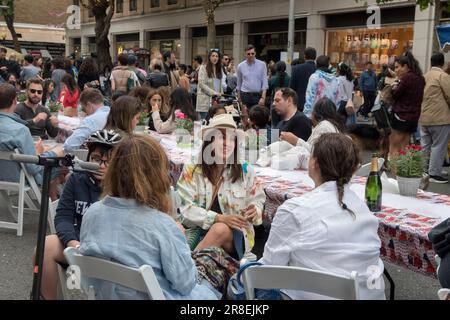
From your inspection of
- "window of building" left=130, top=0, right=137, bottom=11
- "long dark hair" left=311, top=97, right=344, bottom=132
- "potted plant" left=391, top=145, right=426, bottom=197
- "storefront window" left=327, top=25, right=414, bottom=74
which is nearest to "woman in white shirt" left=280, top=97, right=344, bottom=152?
"long dark hair" left=311, top=97, right=344, bottom=132

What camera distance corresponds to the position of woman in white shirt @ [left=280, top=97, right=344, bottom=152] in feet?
15.8

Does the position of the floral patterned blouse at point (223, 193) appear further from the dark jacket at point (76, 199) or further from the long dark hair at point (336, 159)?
the long dark hair at point (336, 159)

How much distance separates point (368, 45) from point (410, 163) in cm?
1683

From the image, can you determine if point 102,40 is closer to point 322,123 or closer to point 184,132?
point 184,132

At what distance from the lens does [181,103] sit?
6.91m

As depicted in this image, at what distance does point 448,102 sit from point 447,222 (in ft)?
18.1

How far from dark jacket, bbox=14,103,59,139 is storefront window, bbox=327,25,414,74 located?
525 inches

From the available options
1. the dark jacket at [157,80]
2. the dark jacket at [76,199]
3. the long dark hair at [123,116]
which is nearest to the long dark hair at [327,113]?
the long dark hair at [123,116]

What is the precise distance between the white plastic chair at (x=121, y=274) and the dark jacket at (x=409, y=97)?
635 cm

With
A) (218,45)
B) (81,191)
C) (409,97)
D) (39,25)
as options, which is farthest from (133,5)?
(81,191)

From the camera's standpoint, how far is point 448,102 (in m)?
7.45

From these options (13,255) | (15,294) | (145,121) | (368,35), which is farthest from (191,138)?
(368,35)

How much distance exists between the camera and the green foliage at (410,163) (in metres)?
3.58

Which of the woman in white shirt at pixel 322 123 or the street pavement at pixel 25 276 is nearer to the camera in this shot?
the street pavement at pixel 25 276
